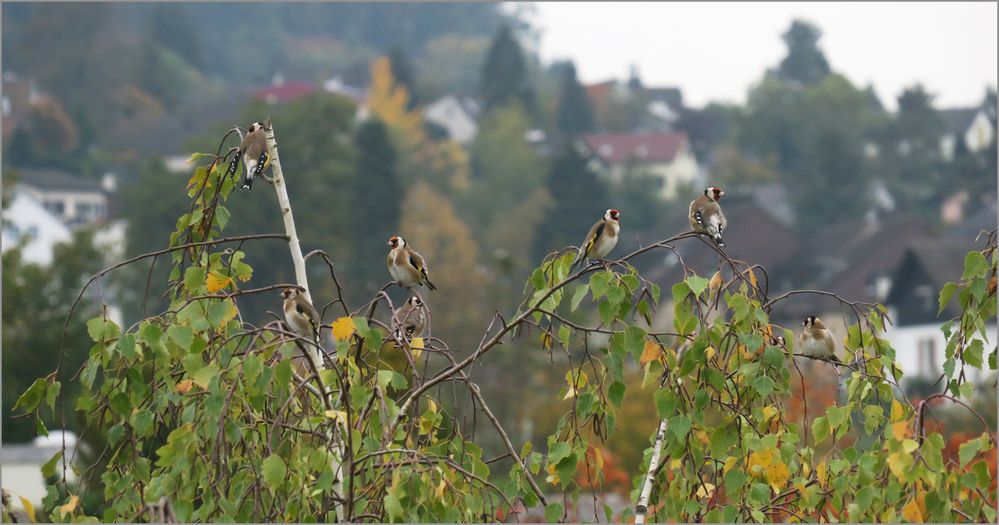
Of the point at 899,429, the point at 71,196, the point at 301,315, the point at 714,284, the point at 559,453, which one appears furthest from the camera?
the point at 71,196

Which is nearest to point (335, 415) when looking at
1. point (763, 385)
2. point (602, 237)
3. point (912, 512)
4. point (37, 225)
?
point (763, 385)

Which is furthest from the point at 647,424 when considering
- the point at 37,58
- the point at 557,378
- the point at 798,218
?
the point at 37,58

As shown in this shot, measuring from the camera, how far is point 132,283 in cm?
7400

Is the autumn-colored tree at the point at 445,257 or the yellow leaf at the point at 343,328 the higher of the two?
the autumn-colored tree at the point at 445,257

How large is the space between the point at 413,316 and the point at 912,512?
2819 mm

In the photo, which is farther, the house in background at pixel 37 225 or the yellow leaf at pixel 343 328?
the house in background at pixel 37 225

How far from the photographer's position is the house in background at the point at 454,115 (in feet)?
455

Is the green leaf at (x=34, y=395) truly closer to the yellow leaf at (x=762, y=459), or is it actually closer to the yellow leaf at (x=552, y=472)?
the yellow leaf at (x=552, y=472)

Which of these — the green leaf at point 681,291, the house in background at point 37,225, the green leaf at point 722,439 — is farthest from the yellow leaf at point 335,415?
the house in background at point 37,225

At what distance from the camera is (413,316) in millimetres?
7406

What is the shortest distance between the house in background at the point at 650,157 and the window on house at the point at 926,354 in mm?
66348

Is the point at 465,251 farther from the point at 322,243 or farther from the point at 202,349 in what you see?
the point at 202,349

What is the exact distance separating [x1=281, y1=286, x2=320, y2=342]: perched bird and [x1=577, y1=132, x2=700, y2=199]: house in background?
11875cm

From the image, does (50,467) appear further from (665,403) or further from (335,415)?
(665,403)
